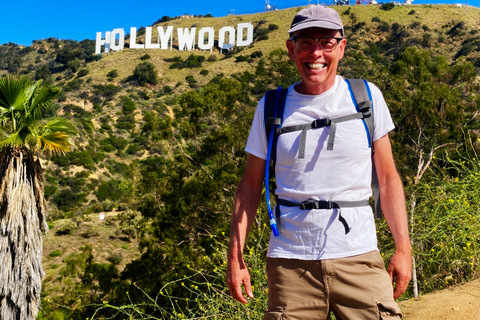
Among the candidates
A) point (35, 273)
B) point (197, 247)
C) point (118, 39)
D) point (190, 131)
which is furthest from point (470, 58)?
point (118, 39)

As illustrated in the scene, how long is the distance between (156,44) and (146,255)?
51.9 metres

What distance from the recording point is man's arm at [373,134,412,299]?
1694 mm

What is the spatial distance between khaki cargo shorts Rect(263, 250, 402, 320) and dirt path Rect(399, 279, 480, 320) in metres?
1.54

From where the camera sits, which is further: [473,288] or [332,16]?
[473,288]

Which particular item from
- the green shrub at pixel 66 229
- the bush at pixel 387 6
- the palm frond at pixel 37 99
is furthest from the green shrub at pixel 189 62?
the palm frond at pixel 37 99

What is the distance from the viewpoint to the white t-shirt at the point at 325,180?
163cm

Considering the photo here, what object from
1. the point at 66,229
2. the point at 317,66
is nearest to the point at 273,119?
the point at 317,66

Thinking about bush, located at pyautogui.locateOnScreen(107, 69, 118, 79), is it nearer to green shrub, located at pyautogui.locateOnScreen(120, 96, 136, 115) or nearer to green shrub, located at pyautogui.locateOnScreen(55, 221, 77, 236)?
green shrub, located at pyautogui.locateOnScreen(120, 96, 136, 115)

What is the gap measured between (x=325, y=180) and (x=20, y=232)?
898 centimetres

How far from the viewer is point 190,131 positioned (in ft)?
44.6

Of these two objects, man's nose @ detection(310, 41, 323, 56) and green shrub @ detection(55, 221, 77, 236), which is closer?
man's nose @ detection(310, 41, 323, 56)

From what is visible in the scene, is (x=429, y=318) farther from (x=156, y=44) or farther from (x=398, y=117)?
(x=156, y=44)

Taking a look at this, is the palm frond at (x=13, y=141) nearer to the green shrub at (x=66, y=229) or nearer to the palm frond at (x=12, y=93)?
the palm frond at (x=12, y=93)

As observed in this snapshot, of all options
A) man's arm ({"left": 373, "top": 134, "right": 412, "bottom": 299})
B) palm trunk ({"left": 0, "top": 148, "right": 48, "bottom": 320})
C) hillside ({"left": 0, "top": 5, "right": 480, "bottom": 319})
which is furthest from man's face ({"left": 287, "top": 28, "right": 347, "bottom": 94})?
palm trunk ({"left": 0, "top": 148, "right": 48, "bottom": 320})
